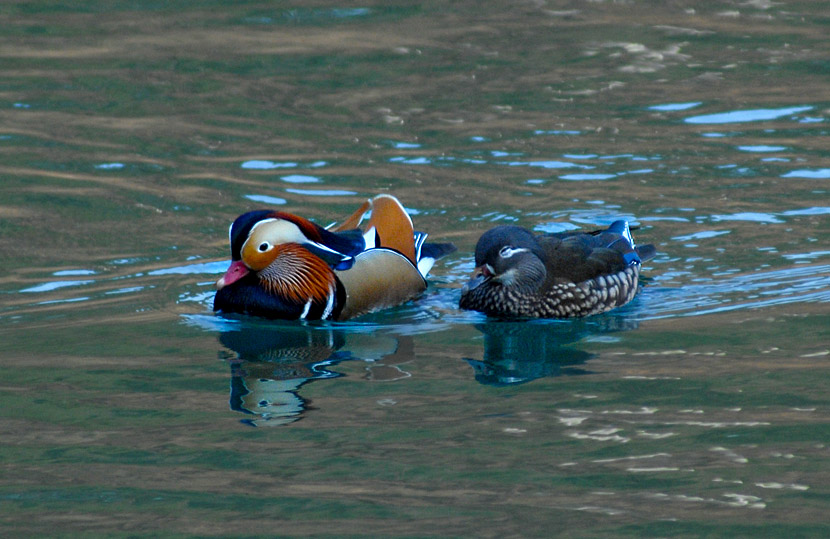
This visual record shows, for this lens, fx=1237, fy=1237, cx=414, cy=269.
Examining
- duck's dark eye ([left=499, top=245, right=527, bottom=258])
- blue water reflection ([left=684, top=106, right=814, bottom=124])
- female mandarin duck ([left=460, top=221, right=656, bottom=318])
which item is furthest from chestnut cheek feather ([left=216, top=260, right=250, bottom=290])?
blue water reflection ([left=684, top=106, right=814, bottom=124])

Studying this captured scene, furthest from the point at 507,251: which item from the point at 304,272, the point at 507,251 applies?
the point at 304,272

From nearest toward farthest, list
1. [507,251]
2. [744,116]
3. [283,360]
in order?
[283,360], [507,251], [744,116]

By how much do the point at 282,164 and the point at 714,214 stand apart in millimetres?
4056

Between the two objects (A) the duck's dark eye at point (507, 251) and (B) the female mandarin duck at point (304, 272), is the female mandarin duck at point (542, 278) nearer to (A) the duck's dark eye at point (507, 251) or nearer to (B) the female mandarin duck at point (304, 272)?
(A) the duck's dark eye at point (507, 251)

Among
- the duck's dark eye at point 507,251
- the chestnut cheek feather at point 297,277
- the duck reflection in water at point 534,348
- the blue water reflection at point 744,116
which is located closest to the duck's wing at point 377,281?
the chestnut cheek feather at point 297,277

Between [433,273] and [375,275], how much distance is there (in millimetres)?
1132

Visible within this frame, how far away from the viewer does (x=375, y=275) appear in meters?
8.01

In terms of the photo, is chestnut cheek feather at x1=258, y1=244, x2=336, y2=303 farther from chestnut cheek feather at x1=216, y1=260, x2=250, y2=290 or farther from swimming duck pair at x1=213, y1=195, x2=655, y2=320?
chestnut cheek feather at x1=216, y1=260, x2=250, y2=290

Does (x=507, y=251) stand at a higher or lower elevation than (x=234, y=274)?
higher

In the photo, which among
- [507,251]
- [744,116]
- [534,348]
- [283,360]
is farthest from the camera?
[744,116]

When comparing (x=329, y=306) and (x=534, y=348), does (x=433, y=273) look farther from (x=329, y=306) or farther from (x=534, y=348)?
(x=534, y=348)

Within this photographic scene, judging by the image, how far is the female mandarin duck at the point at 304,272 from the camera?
768cm

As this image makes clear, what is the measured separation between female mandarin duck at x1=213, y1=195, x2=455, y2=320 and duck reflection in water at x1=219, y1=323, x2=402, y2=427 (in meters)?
0.16

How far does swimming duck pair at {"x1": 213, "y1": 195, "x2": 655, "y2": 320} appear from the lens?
765cm
